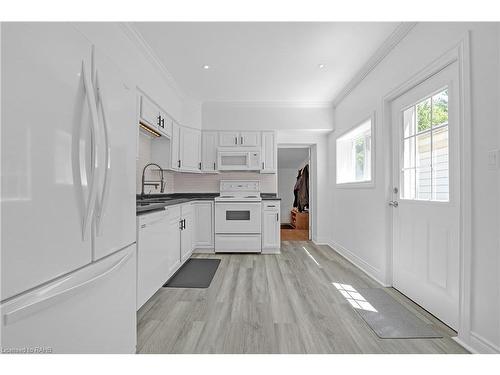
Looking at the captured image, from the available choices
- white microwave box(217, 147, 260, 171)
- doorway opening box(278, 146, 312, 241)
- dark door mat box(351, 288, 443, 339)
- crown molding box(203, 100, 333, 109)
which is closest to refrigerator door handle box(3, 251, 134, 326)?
dark door mat box(351, 288, 443, 339)

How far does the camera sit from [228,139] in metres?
4.22

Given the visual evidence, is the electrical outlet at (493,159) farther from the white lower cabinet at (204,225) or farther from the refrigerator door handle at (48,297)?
the white lower cabinet at (204,225)

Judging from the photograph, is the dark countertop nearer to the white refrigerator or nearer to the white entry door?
the white refrigerator

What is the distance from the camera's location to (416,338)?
1605 mm

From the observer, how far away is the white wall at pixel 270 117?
13.8ft

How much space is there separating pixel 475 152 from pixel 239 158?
3148 millimetres

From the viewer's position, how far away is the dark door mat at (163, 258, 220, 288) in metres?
2.53

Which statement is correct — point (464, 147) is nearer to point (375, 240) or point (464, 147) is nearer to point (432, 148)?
point (432, 148)

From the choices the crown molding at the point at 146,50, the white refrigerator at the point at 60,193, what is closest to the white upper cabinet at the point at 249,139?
the crown molding at the point at 146,50

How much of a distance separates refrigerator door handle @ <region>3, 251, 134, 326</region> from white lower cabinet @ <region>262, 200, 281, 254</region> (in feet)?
9.62

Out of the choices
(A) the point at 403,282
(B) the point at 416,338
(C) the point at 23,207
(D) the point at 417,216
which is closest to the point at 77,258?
(C) the point at 23,207

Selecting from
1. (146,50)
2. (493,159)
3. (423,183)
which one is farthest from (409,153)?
(146,50)

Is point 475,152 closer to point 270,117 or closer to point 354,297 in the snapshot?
point 354,297
